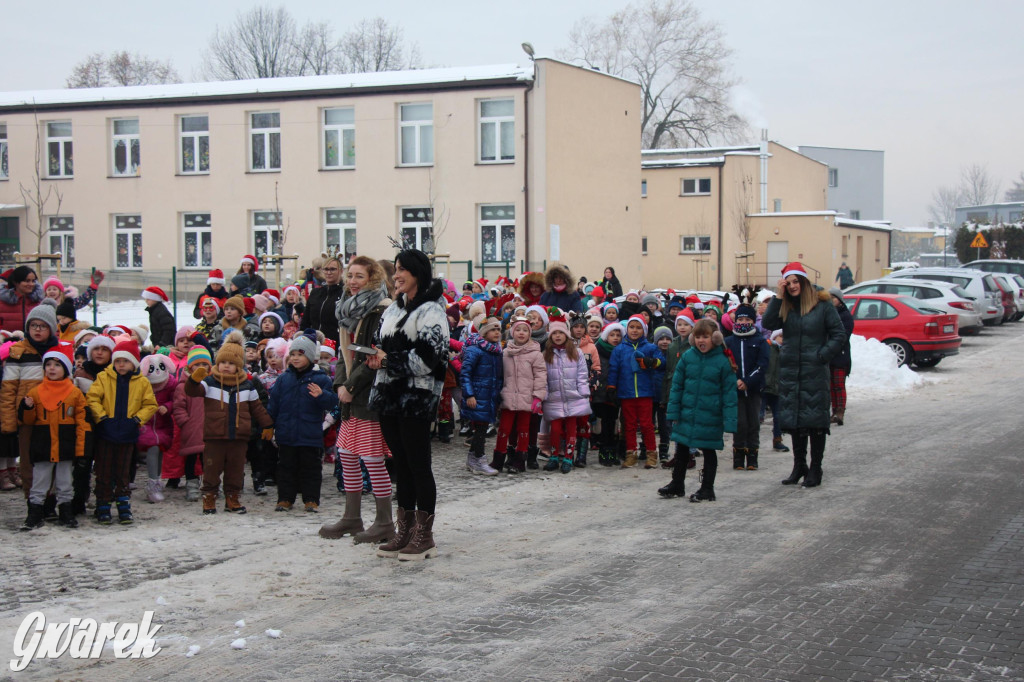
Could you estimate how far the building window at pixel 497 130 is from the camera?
30.8 m

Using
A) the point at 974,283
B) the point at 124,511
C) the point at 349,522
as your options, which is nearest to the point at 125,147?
the point at 124,511

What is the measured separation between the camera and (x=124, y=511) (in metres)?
8.13

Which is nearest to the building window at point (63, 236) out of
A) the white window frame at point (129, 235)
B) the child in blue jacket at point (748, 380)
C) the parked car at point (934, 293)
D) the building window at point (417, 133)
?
the white window frame at point (129, 235)

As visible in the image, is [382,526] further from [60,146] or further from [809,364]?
[60,146]

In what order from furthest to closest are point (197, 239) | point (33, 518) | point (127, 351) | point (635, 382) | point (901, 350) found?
point (197, 239) → point (901, 350) → point (635, 382) → point (127, 351) → point (33, 518)

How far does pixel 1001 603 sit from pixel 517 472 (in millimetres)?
5600

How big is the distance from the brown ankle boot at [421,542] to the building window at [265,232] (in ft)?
87.5

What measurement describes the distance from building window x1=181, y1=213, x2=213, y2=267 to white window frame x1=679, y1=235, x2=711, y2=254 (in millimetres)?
22789

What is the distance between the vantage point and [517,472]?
35.3 feet

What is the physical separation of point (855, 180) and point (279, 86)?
56.6 m

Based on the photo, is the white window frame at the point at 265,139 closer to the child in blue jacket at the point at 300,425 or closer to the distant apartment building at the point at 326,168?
the distant apartment building at the point at 326,168

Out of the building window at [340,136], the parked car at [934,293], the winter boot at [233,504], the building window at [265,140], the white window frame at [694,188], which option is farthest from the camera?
the white window frame at [694,188]

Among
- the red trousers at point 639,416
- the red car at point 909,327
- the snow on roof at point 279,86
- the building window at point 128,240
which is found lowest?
the red trousers at point 639,416

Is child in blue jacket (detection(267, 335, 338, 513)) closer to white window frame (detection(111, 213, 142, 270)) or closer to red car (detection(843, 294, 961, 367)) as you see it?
red car (detection(843, 294, 961, 367))
